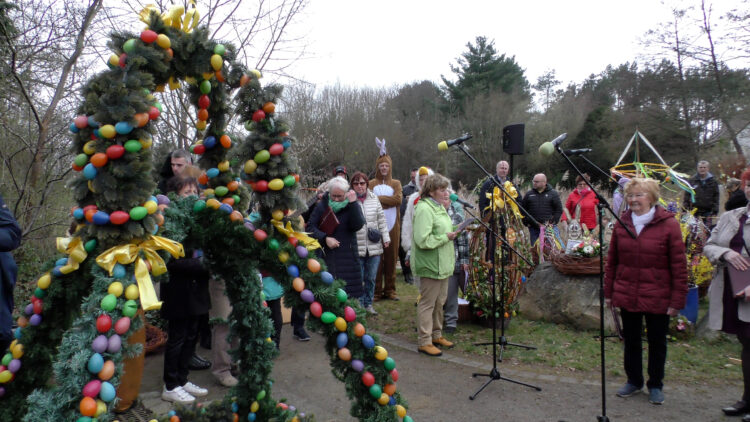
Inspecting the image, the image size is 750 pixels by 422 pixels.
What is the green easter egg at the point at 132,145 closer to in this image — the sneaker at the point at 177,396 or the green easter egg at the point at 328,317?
the green easter egg at the point at 328,317

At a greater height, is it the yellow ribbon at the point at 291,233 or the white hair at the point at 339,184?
the white hair at the point at 339,184

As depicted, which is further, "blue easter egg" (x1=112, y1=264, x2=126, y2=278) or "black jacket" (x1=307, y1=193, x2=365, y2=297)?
"black jacket" (x1=307, y1=193, x2=365, y2=297)

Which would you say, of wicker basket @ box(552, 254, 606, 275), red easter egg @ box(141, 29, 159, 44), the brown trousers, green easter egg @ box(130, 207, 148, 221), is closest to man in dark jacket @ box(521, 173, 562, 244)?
wicker basket @ box(552, 254, 606, 275)

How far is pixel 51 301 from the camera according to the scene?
7.56 ft

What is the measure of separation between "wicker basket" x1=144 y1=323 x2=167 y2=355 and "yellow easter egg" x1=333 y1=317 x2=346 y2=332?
3192mm

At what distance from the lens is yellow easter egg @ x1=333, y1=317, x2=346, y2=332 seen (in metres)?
2.45

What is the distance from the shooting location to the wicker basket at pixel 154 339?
4.88 metres

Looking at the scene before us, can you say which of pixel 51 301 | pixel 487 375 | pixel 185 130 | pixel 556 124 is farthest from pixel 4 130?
pixel 556 124

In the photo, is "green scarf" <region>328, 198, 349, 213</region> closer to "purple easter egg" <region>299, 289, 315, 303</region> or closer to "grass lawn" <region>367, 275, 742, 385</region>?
"grass lawn" <region>367, 275, 742, 385</region>

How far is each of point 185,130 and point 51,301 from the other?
4.69m

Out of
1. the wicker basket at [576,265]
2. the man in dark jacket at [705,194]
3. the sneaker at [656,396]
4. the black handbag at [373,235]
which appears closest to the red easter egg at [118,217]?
the sneaker at [656,396]

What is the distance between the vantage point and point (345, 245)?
566cm

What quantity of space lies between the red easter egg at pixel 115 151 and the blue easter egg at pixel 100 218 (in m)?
0.23

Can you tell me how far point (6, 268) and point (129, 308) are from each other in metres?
1.52
